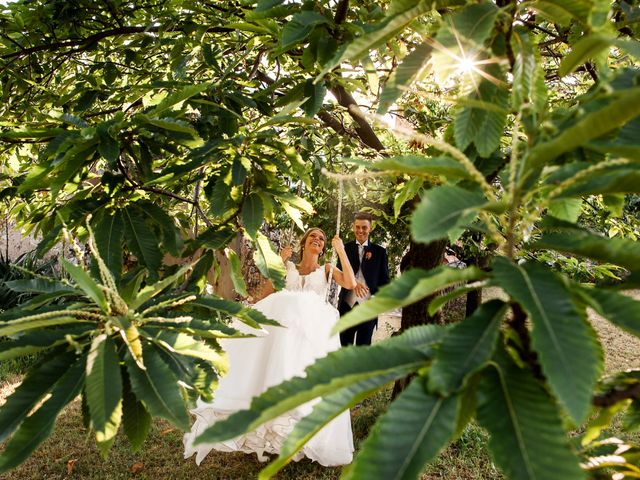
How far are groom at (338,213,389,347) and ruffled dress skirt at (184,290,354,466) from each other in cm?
109

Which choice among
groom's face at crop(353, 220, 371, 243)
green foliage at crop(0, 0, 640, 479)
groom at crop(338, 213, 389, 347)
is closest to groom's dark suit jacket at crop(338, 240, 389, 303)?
groom at crop(338, 213, 389, 347)

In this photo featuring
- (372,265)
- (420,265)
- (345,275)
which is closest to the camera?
(420,265)

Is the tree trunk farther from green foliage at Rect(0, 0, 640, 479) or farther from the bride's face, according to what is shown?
green foliage at Rect(0, 0, 640, 479)

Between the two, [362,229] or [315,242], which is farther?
[362,229]

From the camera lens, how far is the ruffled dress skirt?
3344 mm

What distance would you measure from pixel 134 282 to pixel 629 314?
1.11m

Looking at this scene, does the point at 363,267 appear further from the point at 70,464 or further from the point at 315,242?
the point at 70,464

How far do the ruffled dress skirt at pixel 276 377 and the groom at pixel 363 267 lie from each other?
1.09 m

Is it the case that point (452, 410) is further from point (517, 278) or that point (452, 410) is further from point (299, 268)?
point (299, 268)

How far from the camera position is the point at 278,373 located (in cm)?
346

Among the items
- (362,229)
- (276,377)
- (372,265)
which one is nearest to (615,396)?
(276,377)

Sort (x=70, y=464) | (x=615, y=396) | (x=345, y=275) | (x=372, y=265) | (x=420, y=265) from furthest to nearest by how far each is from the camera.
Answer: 1. (x=372, y=265)
2. (x=345, y=275)
3. (x=420, y=265)
4. (x=70, y=464)
5. (x=615, y=396)

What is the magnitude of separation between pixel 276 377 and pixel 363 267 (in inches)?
72.8

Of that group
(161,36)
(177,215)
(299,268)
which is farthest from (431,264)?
(161,36)
